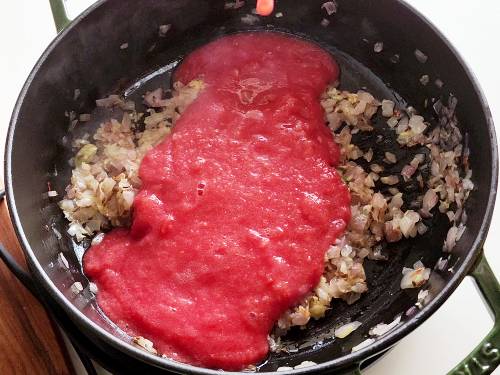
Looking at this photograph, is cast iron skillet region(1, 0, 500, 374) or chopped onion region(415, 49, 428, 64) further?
chopped onion region(415, 49, 428, 64)

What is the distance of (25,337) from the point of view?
137 centimetres

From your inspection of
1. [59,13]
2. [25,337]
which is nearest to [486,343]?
[25,337]

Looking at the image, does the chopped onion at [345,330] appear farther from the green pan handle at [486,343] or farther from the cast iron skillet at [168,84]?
the green pan handle at [486,343]

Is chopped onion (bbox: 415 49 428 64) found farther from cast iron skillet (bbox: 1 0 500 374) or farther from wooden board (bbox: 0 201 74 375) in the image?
wooden board (bbox: 0 201 74 375)

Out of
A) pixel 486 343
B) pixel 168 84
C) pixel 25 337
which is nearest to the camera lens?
pixel 486 343

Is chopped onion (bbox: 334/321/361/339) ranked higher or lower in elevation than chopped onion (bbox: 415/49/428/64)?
lower

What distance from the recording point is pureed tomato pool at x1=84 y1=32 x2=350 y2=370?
1358 millimetres

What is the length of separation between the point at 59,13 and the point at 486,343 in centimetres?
107

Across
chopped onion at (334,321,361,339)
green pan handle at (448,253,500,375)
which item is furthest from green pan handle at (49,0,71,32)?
green pan handle at (448,253,500,375)

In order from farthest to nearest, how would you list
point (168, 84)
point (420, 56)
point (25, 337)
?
point (168, 84), point (420, 56), point (25, 337)

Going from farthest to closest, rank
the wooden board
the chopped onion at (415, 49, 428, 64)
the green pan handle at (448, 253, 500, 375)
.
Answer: the chopped onion at (415, 49, 428, 64) < the wooden board < the green pan handle at (448, 253, 500, 375)

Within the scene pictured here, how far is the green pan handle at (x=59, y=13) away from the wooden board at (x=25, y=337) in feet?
1.75

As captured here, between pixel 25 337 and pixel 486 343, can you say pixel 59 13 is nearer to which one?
pixel 25 337

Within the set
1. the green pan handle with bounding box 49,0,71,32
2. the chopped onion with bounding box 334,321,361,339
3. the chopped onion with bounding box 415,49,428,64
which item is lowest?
the chopped onion with bounding box 334,321,361,339
